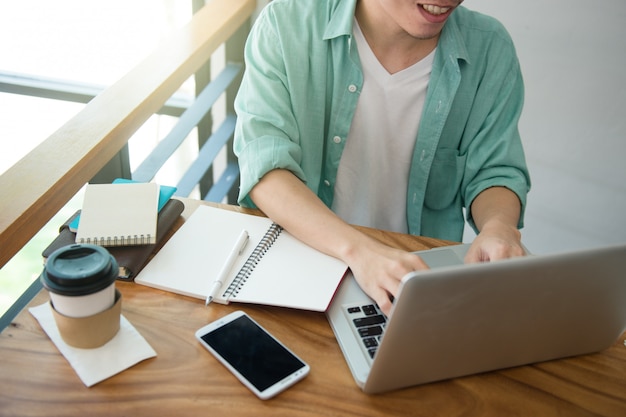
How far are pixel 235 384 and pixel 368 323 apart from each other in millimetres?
213

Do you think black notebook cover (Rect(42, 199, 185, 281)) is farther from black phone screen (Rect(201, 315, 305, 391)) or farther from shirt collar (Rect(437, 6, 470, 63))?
shirt collar (Rect(437, 6, 470, 63))

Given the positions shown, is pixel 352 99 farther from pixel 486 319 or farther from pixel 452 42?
pixel 486 319

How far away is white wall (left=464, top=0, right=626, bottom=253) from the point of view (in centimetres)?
164

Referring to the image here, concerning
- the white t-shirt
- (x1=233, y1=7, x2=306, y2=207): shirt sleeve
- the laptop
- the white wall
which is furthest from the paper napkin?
the white wall

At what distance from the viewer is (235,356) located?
0.70m

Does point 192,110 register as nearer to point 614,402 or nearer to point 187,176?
point 187,176

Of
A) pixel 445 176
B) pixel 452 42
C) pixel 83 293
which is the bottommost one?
pixel 445 176

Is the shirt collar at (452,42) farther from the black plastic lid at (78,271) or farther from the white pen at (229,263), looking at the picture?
the black plastic lid at (78,271)

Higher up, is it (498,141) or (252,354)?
(498,141)

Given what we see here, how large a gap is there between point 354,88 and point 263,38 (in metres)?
0.22

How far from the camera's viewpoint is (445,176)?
126 cm

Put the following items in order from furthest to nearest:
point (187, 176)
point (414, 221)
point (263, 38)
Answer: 1. point (187, 176)
2. point (414, 221)
3. point (263, 38)

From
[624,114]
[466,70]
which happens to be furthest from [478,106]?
[624,114]

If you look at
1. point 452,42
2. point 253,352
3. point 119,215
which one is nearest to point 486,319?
point 253,352
